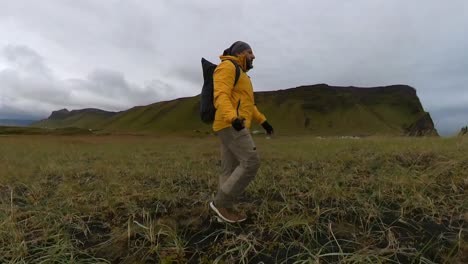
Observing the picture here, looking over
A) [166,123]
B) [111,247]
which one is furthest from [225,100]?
[166,123]

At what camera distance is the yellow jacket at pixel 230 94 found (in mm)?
3142

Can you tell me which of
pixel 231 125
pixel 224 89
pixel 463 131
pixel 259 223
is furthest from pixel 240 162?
pixel 463 131

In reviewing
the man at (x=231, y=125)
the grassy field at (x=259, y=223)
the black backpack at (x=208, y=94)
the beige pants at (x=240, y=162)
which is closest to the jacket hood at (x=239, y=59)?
the man at (x=231, y=125)

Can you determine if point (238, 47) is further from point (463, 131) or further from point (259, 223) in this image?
point (463, 131)

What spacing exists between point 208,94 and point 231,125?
51cm

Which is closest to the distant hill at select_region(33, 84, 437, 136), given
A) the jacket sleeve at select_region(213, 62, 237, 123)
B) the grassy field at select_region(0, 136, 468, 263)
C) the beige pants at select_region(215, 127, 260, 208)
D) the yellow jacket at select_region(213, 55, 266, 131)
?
the grassy field at select_region(0, 136, 468, 263)

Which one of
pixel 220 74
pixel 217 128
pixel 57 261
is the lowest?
pixel 57 261

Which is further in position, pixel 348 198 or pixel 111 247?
pixel 348 198

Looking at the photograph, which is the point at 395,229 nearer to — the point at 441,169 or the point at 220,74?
the point at 220,74

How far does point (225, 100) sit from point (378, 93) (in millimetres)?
168147

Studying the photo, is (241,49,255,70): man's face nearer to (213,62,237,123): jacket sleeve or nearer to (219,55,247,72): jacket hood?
(219,55,247,72): jacket hood

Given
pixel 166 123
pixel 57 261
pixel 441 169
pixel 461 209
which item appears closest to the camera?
pixel 57 261

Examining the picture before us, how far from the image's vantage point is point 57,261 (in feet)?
8.91

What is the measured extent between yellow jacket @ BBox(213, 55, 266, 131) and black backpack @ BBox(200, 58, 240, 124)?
7 cm
